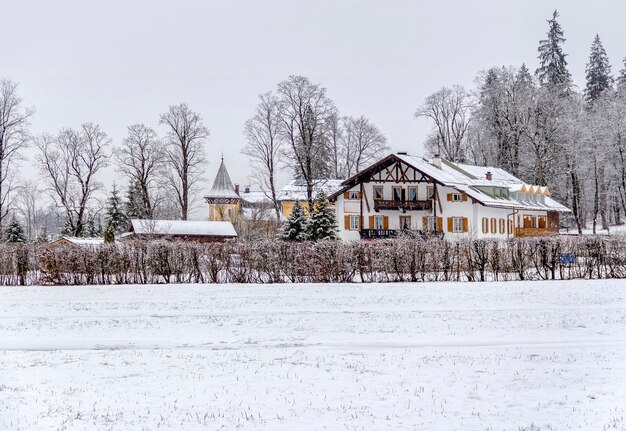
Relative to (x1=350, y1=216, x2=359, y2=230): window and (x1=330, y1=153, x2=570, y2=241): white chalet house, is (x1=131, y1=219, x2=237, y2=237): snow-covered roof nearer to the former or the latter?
(x1=330, y1=153, x2=570, y2=241): white chalet house

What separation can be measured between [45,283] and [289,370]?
21.4 m

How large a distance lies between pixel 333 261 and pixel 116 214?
36.1 meters

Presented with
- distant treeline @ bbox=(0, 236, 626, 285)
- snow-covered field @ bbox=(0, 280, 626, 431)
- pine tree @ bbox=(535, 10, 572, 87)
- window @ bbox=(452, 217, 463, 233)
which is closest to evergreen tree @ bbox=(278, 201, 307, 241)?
distant treeline @ bbox=(0, 236, 626, 285)

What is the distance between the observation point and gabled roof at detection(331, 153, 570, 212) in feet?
165

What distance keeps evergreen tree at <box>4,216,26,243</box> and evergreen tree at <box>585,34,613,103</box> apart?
2017 inches

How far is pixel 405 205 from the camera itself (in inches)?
1992

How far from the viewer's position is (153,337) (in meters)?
13.6

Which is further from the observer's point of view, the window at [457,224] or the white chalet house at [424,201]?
the window at [457,224]

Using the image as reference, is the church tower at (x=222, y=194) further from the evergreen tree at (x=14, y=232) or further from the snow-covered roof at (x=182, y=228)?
the evergreen tree at (x=14, y=232)

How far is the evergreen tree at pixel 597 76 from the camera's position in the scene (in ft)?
203

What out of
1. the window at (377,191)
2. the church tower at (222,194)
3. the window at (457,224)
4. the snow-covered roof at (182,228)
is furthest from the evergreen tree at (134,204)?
the church tower at (222,194)

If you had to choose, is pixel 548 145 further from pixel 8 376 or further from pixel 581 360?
pixel 8 376

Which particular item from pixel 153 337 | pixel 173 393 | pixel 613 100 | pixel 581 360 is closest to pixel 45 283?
pixel 153 337

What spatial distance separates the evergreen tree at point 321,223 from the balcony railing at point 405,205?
1033 cm
